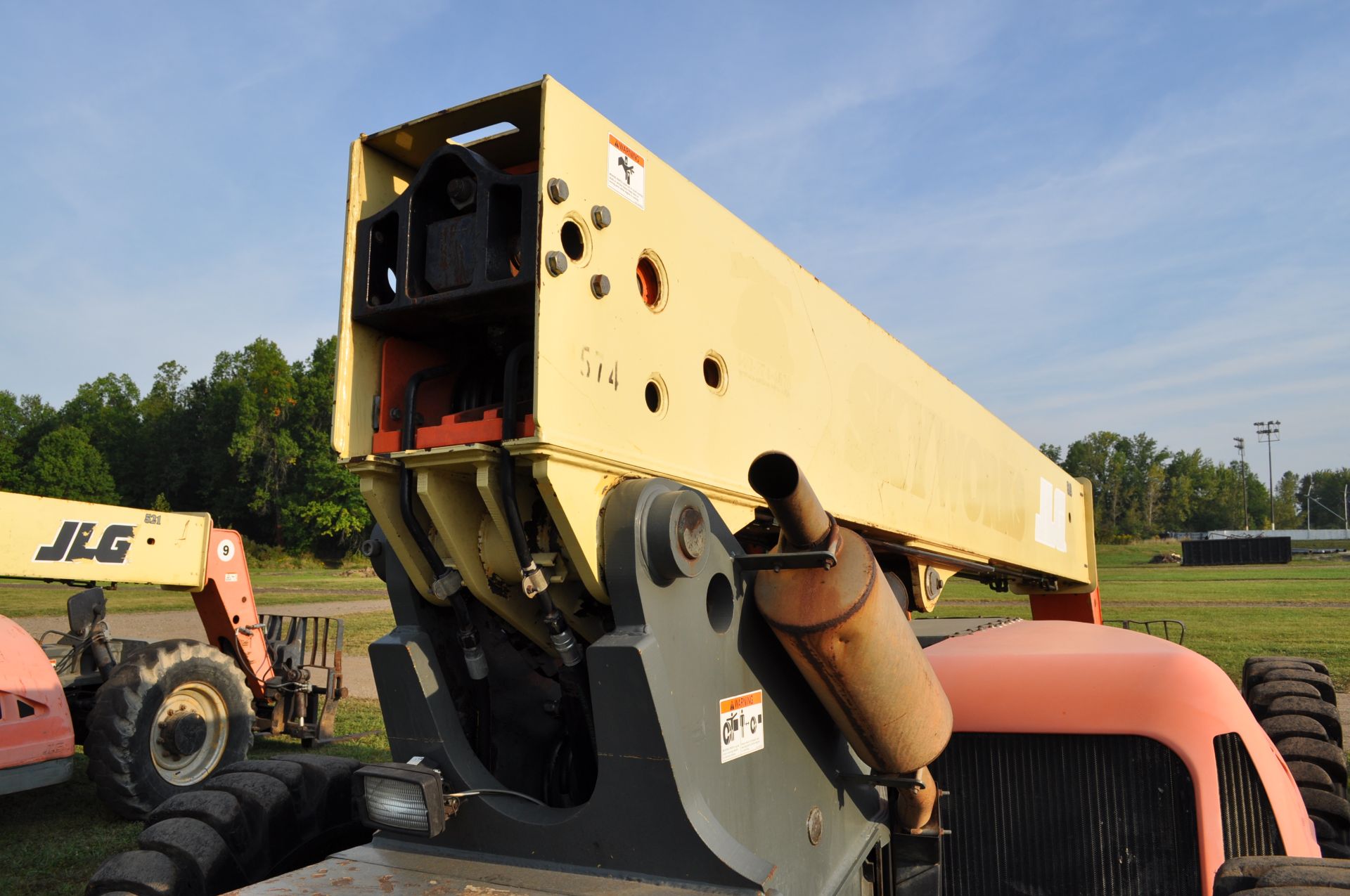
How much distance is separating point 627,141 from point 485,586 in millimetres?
1455

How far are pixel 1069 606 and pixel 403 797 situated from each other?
25.2 ft

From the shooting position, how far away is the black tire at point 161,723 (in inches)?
302

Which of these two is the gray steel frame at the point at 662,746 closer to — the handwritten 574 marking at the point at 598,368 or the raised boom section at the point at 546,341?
the raised boom section at the point at 546,341

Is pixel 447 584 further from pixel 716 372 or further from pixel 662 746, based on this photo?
pixel 716 372

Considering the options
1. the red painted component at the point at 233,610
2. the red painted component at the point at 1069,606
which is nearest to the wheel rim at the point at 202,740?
the red painted component at the point at 233,610

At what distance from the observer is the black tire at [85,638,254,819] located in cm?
766

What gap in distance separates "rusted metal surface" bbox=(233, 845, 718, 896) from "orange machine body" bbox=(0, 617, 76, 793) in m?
5.59

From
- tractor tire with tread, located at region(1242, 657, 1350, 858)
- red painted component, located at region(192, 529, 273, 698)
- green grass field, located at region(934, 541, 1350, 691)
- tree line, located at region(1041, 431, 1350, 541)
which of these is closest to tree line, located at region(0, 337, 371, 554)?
green grass field, located at region(934, 541, 1350, 691)

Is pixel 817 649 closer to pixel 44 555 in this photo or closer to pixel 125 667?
pixel 125 667

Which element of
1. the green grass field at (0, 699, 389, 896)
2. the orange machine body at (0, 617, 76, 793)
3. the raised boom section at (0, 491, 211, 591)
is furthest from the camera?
the raised boom section at (0, 491, 211, 591)

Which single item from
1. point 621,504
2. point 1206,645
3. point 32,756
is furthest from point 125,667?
point 1206,645

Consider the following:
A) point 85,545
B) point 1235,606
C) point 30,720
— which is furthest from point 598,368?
point 1235,606

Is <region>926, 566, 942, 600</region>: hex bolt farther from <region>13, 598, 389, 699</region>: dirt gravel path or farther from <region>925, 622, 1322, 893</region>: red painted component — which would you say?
<region>13, 598, 389, 699</region>: dirt gravel path

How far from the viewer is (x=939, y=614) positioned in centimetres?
2372
